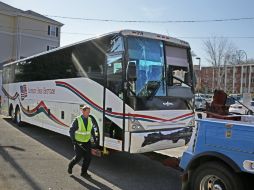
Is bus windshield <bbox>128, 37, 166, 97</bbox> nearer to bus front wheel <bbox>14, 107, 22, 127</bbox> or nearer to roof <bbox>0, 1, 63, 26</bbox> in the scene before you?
bus front wheel <bbox>14, 107, 22, 127</bbox>

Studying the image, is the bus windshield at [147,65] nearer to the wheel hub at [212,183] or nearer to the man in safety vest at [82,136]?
the man in safety vest at [82,136]

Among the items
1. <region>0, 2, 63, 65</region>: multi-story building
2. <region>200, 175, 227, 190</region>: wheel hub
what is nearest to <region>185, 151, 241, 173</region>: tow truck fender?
<region>200, 175, 227, 190</region>: wheel hub

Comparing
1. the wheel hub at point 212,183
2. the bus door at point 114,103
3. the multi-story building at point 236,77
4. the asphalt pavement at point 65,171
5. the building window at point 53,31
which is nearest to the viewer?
the wheel hub at point 212,183

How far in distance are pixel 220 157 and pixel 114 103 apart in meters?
3.60

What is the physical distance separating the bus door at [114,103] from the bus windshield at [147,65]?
37cm

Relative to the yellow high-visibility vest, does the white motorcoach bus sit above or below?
above

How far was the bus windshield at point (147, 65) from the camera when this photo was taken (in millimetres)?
7992

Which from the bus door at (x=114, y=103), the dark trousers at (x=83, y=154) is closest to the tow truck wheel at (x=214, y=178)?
the bus door at (x=114, y=103)

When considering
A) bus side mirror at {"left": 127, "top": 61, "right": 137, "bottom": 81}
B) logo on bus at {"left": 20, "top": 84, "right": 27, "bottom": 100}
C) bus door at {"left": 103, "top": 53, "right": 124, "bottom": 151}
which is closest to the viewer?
bus side mirror at {"left": 127, "top": 61, "right": 137, "bottom": 81}

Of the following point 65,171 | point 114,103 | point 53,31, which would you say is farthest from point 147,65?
point 53,31

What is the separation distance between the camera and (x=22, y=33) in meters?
47.2

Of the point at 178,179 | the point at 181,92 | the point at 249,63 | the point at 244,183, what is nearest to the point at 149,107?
the point at 181,92

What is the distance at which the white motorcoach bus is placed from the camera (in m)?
7.89

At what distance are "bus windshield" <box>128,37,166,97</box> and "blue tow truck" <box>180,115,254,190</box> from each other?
8.53 feet
